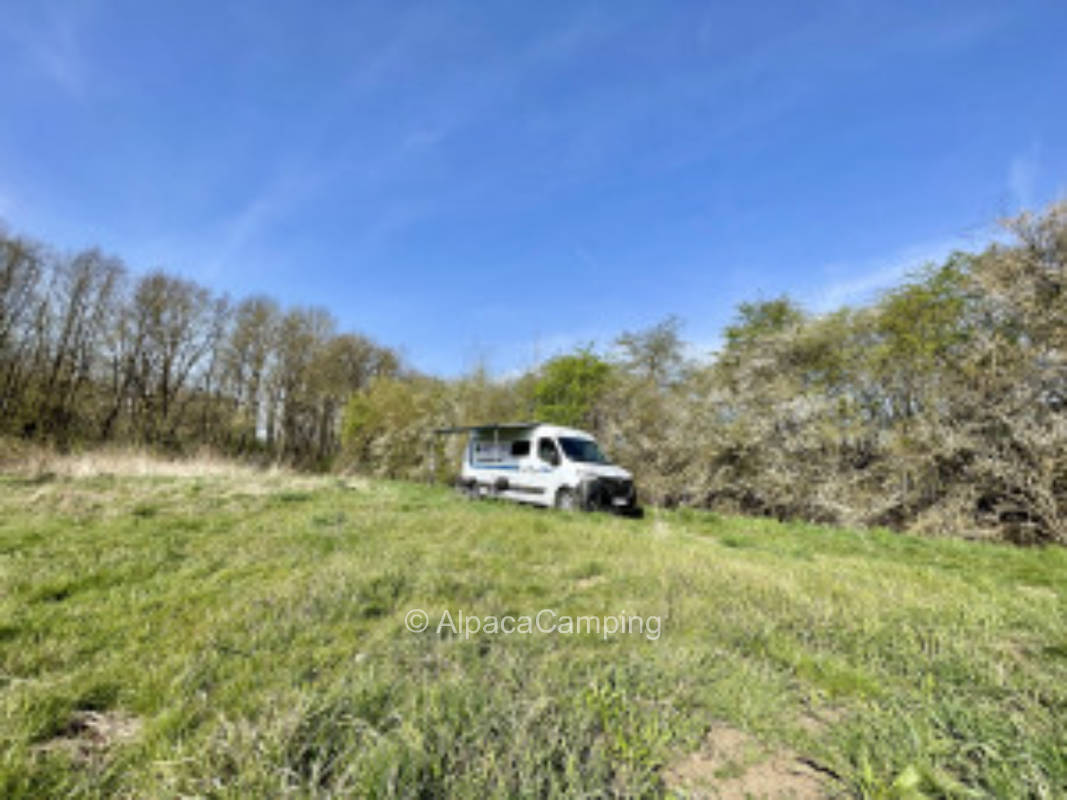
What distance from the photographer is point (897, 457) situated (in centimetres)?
862

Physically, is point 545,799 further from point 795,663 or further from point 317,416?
point 317,416

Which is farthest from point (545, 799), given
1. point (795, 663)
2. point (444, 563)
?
point (444, 563)

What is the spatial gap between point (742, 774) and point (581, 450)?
9.18 meters

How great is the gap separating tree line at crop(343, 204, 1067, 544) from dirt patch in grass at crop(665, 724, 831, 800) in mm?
9054

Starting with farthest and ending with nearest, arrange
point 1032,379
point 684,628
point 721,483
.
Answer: point 721,483, point 1032,379, point 684,628

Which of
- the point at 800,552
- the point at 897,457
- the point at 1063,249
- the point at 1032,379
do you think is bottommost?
the point at 800,552

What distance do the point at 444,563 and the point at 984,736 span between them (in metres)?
3.85

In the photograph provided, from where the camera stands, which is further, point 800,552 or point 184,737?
point 800,552

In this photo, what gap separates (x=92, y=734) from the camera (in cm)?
168

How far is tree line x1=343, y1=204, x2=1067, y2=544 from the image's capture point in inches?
293

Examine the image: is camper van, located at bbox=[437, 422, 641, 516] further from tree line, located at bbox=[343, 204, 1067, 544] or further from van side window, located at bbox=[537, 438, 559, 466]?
tree line, located at bbox=[343, 204, 1067, 544]

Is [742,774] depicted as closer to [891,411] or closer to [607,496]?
[607,496]

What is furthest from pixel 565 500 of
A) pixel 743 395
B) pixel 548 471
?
pixel 743 395

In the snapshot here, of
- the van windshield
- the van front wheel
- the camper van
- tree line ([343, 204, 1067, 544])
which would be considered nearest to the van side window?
the camper van
